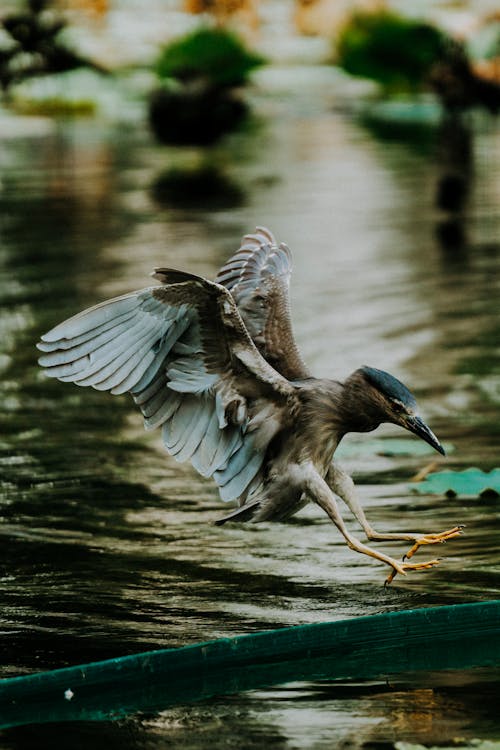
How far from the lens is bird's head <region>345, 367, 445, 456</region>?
4.94 m

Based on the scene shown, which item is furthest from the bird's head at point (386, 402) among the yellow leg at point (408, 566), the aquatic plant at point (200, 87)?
the aquatic plant at point (200, 87)

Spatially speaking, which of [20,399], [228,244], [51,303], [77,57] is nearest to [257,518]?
[20,399]

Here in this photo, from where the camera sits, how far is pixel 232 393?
16.6 feet

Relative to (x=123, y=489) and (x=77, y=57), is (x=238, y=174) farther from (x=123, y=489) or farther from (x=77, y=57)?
(x=123, y=489)

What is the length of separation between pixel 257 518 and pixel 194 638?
47 centimetres

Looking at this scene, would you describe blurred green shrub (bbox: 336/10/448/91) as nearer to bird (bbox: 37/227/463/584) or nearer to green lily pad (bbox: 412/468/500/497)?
green lily pad (bbox: 412/468/500/497)

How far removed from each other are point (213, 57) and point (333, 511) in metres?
17.7

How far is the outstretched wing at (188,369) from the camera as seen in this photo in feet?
16.0

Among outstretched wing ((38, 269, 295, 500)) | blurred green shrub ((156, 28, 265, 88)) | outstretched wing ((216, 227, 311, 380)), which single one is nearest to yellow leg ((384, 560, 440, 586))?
outstretched wing ((38, 269, 295, 500))

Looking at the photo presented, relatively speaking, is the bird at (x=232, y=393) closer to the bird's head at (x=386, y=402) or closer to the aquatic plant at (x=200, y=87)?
the bird's head at (x=386, y=402)

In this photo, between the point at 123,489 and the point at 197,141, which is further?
the point at 197,141

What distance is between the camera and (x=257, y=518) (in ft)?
16.9

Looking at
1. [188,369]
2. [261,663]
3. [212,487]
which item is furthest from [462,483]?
[261,663]

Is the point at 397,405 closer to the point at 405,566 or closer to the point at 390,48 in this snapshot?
the point at 405,566
